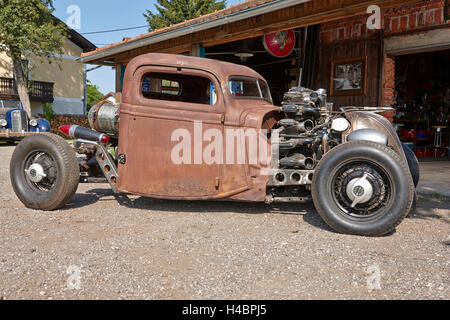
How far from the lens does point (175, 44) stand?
926 cm

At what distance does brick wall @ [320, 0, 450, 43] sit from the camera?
289 inches

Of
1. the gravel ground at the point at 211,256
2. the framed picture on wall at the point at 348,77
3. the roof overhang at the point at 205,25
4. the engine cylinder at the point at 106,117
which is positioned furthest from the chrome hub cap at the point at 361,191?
the framed picture on wall at the point at 348,77

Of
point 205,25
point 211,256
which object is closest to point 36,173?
point 211,256

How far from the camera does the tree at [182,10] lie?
121 ft

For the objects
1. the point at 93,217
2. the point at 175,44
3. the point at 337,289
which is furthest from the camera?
the point at 175,44

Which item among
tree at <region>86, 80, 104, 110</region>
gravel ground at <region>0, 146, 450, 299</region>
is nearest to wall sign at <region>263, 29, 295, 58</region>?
gravel ground at <region>0, 146, 450, 299</region>

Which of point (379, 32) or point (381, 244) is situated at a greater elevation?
point (379, 32)

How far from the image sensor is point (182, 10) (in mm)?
37219

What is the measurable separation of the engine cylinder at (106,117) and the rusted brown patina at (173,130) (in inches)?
16.6

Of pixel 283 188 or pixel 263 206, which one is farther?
pixel 263 206

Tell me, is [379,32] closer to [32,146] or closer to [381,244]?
[381,244]
